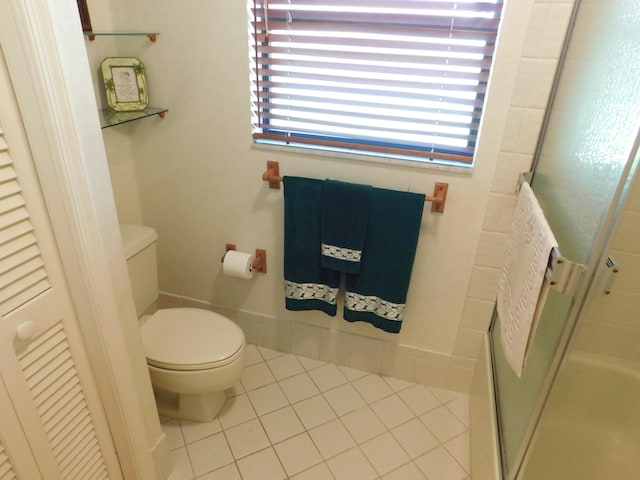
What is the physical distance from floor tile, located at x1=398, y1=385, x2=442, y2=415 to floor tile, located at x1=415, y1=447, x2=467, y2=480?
0.21 meters

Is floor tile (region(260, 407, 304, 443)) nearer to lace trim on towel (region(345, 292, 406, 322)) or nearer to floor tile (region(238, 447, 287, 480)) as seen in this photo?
floor tile (region(238, 447, 287, 480))

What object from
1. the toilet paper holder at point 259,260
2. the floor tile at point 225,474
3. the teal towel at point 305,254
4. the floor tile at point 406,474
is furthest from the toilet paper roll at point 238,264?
Result: the floor tile at point 406,474

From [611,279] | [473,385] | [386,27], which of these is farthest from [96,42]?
[473,385]

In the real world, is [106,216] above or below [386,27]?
below

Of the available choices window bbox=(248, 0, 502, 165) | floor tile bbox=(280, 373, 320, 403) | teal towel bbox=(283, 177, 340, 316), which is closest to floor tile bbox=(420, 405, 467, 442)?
floor tile bbox=(280, 373, 320, 403)

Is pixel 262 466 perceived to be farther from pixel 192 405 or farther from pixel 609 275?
pixel 609 275

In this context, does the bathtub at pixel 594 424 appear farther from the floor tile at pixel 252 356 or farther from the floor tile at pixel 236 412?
the floor tile at pixel 252 356

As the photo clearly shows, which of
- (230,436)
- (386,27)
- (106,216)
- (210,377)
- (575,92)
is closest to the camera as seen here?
(106,216)

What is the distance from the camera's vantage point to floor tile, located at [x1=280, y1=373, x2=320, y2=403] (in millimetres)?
1966

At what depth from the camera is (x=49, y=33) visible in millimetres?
870

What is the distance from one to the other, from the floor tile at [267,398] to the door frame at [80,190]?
1.92 feet

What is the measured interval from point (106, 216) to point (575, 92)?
139cm

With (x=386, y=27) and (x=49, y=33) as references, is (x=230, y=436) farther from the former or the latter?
(x=386, y=27)

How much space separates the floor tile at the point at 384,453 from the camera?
1.66 m
